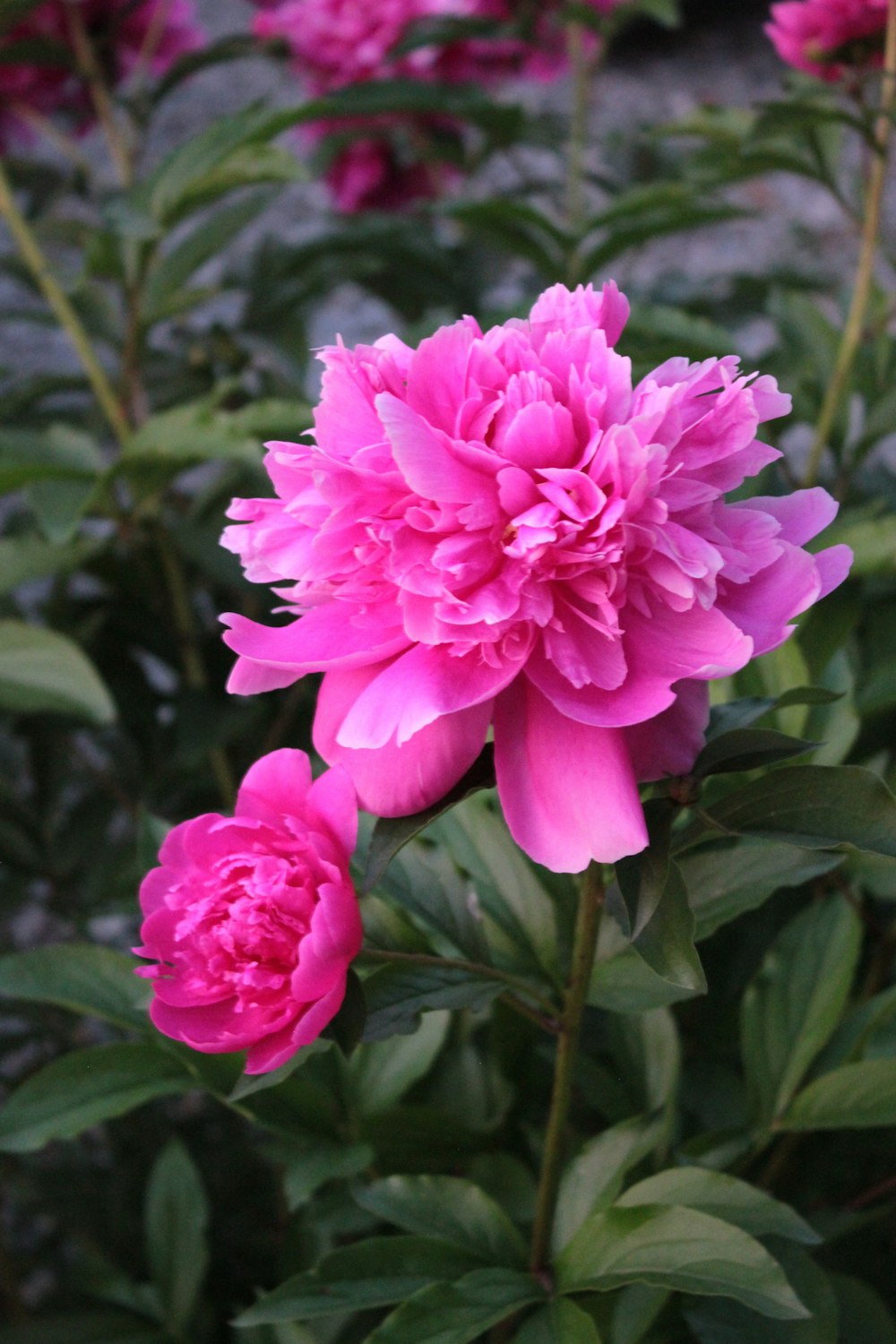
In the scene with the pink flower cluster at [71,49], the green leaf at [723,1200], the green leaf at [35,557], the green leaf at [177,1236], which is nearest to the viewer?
the green leaf at [723,1200]

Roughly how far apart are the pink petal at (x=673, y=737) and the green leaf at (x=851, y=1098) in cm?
19

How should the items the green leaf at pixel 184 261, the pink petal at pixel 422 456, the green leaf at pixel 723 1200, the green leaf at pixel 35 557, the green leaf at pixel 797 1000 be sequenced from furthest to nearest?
the green leaf at pixel 184 261, the green leaf at pixel 35 557, the green leaf at pixel 797 1000, the green leaf at pixel 723 1200, the pink petal at pixel 422 456

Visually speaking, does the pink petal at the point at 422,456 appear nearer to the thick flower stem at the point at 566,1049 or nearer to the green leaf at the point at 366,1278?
the thick flower stem at the point at 566,1049

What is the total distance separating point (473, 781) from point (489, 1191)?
0.95ft

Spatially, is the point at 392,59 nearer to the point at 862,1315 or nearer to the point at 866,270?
the point at 866,270

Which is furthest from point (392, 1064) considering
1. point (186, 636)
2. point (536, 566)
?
point (186, 636)

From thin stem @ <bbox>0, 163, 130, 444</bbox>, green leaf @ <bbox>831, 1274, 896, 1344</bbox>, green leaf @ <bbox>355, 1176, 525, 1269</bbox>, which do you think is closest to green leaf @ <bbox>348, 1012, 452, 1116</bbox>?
green leaf @ <bbox>355, 1176, 525, 1269</bbox>

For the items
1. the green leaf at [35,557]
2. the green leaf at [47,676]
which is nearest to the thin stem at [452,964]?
the green leaf at [47,676]

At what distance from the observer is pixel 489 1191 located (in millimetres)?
518

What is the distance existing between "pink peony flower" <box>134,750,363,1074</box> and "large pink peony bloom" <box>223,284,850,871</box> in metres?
0.02

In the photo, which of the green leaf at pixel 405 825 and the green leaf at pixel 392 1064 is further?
the green leaf at pixel 392 1064

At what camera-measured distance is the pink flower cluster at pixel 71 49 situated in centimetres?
92

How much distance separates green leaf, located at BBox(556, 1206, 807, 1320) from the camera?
13.1 inches

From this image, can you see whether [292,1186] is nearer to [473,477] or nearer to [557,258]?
[473,477]
